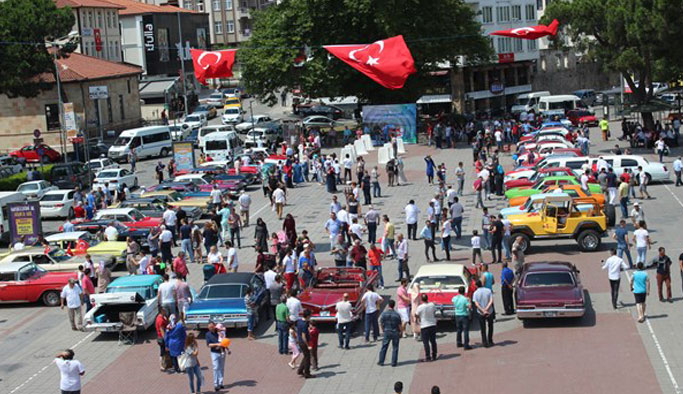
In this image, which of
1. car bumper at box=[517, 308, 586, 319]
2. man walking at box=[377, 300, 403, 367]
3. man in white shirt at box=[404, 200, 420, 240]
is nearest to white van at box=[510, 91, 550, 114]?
man in white shirt at box=[404, 200, 420, 240]

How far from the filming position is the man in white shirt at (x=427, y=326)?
20750 mm

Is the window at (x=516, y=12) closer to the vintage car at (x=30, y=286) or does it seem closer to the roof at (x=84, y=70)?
the roof at (x=84, y=70)

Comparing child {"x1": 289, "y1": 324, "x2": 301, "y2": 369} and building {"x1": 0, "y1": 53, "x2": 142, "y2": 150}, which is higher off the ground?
building {"x1": 0, "y1": 53, "x2": 142, "y2": 150}

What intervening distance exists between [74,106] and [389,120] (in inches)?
1029

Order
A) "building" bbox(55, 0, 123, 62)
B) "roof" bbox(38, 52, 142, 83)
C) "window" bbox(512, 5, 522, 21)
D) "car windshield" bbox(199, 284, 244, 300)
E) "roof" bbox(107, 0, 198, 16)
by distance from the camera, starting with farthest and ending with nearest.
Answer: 1. "roof" bbox(107, 0, 198, 16)
2. "building" bbox(55, 0, 123, 62)
3. "window" bbox(512, 5, 522, 21)
4. "roof" bbox(38, 52, 142, 83)
5. "car windshield" bbox(199, 284, 244, 300)

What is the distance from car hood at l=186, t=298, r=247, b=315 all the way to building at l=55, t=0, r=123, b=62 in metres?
70.4

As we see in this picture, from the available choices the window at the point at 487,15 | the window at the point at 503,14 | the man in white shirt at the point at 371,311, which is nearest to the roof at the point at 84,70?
the window at the point at 487,15

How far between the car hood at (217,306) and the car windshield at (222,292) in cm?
19

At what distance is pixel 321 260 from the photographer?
32.1m

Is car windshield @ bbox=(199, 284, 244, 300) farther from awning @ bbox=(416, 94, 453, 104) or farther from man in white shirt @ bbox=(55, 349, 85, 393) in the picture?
awning @ bbox=(416, 94, 453, 104)

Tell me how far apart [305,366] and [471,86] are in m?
67.4

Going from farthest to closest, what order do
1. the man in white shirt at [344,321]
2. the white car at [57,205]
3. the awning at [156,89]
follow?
the awning at [156,89]
the white car at [57,205]
the man in white shirt at [344,321]

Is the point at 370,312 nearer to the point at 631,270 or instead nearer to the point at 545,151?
the point at 631,270

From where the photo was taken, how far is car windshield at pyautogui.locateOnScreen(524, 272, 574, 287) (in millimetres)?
22969
